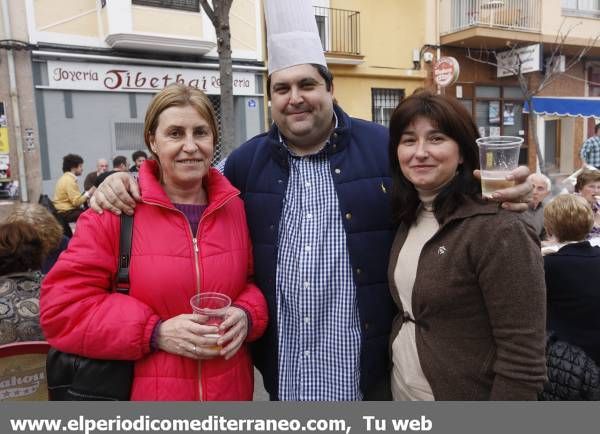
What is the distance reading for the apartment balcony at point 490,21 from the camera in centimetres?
1434

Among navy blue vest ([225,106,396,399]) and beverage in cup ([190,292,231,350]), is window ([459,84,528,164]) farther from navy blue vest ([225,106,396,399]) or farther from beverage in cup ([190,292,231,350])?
beverage in cup ([190,292,231,350])

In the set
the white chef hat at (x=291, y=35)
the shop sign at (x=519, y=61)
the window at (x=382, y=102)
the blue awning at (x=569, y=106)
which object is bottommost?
the white chef hat at (x=291, y=35)

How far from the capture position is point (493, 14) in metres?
14.7

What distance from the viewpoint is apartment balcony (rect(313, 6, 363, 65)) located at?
13195 millimetres

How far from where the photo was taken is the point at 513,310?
1684 mm

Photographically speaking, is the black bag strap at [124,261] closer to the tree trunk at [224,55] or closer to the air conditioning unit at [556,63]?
the tree trunk at [224,55]

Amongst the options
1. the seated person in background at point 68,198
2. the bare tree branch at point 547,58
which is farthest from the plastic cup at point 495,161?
the bare tree branch at point 547,58

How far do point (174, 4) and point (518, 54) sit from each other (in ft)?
33.7

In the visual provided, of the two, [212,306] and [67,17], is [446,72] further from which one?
Answer: [212,306]

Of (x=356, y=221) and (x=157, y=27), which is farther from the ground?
(x=157, y=27)

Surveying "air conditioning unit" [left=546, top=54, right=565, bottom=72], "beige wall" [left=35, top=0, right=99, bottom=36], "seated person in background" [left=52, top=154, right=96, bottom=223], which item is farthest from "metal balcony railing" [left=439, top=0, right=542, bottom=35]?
"seated person in background" [left=52, top=154, right=96, bottom=223]

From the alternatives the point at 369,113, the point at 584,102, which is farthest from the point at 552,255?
the point at 369,113

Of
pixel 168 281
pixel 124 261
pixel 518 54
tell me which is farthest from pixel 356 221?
pixel 518 54

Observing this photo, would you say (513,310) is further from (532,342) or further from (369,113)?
(369,113)
